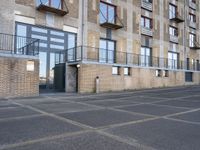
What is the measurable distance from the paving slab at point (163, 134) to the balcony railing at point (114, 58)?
10.6 metres

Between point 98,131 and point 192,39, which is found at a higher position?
point 192,39

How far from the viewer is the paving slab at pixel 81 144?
4.42 metres

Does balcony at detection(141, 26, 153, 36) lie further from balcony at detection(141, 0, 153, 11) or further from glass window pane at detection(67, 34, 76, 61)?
glass window pane at detection(67, 34, 76, 61)

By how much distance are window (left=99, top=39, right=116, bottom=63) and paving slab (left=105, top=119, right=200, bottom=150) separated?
12.6 meters

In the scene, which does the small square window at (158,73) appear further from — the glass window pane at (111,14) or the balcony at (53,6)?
the balcony at (53,6)

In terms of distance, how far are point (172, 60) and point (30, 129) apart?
22879 millimetres

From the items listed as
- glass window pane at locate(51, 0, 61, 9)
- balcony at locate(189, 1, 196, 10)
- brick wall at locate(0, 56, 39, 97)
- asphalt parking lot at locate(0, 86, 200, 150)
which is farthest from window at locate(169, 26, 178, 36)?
asphalt parking lot at locate(0, 86, 200, 150)

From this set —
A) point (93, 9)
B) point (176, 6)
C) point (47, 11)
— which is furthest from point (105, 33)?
point (176, 6)

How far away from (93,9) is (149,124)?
1414cm

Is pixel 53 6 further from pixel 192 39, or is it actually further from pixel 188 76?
pixel 192 39

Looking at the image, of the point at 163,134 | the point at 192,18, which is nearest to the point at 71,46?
the point at 163,134

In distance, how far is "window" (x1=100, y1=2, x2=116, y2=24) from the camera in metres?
19.6

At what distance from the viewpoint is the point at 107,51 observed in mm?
19438

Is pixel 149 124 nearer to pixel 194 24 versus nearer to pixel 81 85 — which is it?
pixel 81 85
